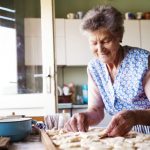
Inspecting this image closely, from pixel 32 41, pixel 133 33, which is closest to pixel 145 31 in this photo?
pixel 133 33

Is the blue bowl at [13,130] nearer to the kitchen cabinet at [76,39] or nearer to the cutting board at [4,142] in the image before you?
the cutting board at [4,142]

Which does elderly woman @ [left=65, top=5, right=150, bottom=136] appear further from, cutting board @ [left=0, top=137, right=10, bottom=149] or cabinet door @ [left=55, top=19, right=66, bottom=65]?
cabinet door @ [left=55, top=19, right=66, bottom=65]

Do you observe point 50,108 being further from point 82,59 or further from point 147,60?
point 147,60

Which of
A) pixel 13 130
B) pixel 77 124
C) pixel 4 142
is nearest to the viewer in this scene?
pixel 4 142

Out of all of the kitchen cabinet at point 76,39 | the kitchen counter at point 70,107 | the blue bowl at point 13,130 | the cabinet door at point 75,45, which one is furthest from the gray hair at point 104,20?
the cabinet door at point 75,45

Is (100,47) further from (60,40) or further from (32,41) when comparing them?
(60,40)

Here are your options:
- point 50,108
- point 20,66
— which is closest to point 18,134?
point 50,108

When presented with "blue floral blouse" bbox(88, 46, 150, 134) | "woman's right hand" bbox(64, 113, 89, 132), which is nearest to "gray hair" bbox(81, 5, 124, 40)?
"blue floral blouse" bbox(88, 46, 150, 134)

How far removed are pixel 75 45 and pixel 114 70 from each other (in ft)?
6.88

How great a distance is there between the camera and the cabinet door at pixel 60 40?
3469 mm

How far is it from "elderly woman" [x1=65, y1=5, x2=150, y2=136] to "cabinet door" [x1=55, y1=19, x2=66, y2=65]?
2.01 metres

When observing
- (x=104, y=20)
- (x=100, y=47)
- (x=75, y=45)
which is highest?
(x=75, y=45)

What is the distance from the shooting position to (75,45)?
351cm

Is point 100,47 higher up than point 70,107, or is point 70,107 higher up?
point 100,47
